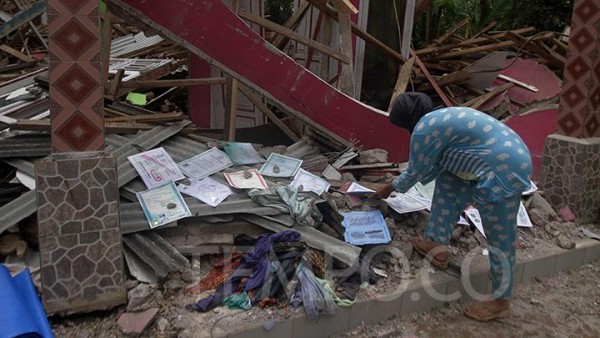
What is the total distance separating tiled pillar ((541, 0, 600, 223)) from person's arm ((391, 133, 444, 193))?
219 centimetres

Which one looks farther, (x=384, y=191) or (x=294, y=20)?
(x=294, y=20)

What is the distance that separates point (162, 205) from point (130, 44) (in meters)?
6.54

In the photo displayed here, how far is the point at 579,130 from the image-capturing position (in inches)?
199

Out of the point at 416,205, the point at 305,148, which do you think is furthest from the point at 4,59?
the point at 416,205

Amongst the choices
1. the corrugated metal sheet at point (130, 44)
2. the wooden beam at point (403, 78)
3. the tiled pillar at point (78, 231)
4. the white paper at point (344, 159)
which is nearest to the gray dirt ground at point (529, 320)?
the tiled pillar at point (78, 231)

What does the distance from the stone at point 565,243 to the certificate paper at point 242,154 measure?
2.89 m

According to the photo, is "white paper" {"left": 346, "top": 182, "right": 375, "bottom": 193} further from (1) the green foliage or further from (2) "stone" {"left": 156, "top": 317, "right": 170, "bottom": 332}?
(1) the green foliage

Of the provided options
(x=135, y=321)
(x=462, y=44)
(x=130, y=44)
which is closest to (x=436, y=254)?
(x=135, y=321)

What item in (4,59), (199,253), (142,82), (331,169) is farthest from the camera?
(4,59)

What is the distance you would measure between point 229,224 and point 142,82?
308 centimetres

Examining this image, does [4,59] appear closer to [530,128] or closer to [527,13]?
[530,128]

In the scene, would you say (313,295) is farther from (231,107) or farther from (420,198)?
(231,107)

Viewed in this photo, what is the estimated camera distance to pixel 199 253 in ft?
11.9

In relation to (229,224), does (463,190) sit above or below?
above
